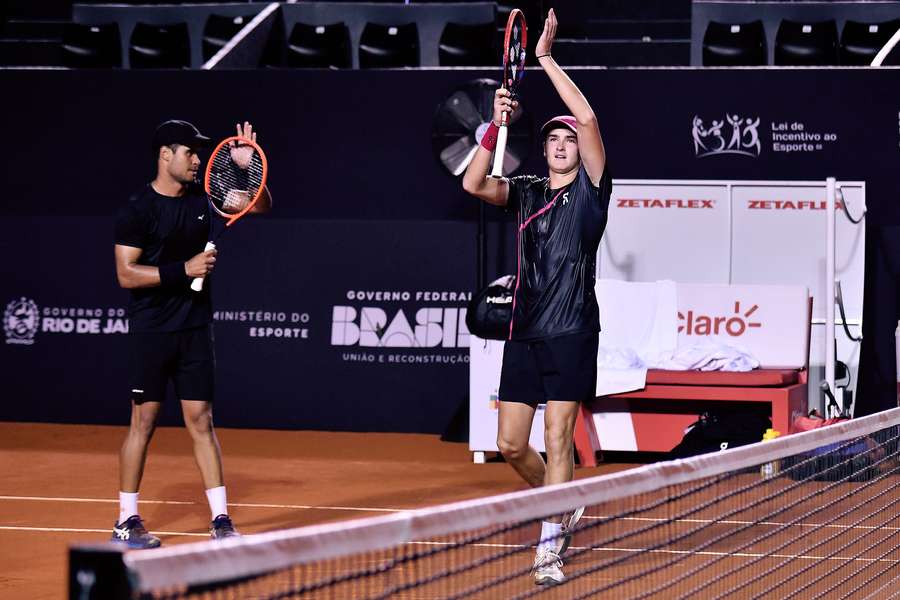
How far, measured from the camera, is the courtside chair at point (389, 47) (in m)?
12.3

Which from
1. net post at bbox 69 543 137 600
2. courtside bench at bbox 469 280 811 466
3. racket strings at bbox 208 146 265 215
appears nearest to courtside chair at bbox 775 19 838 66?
courtside bench at bbox 469 280 811 466

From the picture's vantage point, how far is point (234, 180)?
643cm

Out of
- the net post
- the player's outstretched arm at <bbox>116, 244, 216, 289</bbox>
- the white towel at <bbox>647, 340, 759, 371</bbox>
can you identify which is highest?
the player's outstretched arm at <bbox>116, 244, 216, 289</bbox>

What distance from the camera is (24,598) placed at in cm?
500

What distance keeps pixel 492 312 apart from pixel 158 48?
19.6 ft

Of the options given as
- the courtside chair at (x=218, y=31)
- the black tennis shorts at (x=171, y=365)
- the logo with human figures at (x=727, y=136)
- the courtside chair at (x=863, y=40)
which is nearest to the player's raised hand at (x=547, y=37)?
the black tennis shorts at (x=171, y=365)

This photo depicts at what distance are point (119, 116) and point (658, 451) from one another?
523cm

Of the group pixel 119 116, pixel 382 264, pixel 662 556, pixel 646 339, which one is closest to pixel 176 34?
pixel 119 116

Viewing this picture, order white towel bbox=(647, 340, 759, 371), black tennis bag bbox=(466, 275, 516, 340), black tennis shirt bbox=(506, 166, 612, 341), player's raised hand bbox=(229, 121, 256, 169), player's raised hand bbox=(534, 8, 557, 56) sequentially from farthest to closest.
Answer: white towel bbox=(647, 340, 759, 371), black tennis bag bbox=(466, 275, 516, 340), player's raised hand bbox=(229, 121, 256, 169), black tennis shirt bbox=(506, 166, 612, 341), player's raised hand bbox=(534, 8, 557, 56)

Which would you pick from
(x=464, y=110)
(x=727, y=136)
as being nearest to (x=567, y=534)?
(x=464, y=110)

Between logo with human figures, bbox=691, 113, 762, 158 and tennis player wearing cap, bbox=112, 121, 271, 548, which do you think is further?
logo with human figures, bbox=691, 113, 762, 158

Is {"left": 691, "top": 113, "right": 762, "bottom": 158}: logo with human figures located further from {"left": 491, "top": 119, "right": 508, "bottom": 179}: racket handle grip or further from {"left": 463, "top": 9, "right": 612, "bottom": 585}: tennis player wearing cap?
{"left": 491, "top": 119, "right": 508, "bottom": 179}: racket handle grip

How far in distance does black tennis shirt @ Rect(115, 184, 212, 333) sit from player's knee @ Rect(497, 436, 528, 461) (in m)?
1.53

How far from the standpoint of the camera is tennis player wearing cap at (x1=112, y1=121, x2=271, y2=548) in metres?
5.94
